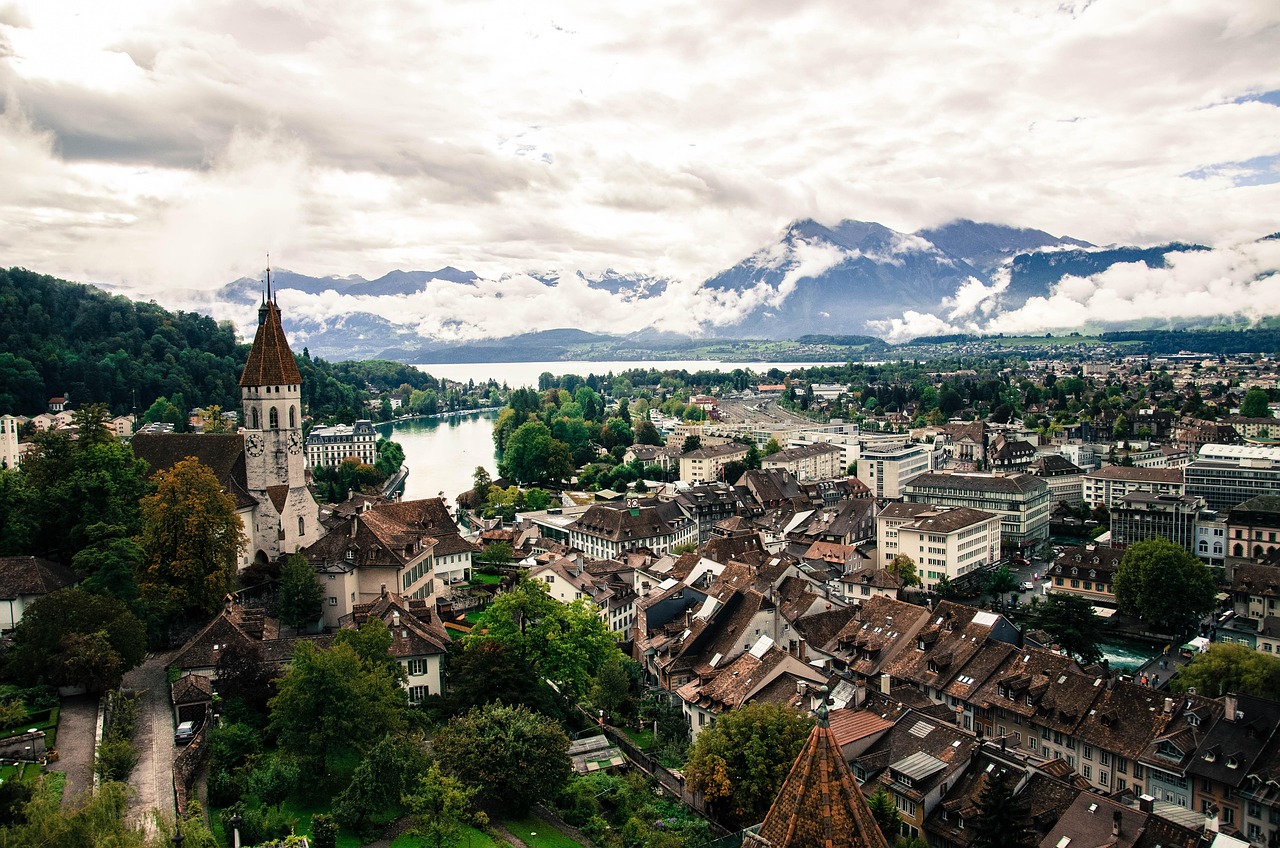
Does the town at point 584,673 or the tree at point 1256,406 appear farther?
the tree at point 1256,406

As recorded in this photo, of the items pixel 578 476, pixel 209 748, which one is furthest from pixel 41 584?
pixel 578 476

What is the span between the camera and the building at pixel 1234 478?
58350mm

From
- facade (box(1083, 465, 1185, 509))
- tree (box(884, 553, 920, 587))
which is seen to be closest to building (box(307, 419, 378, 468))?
tree (box(884, 553, 920, 587))

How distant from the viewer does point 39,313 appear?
7769cm

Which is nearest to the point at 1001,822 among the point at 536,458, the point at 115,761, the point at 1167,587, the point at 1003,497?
the point at 115,761

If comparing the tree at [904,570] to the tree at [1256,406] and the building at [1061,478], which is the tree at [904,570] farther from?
the tree at [1256,406]

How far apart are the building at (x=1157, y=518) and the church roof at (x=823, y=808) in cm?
5195

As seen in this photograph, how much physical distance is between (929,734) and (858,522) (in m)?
34.7

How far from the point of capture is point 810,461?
9019 cm

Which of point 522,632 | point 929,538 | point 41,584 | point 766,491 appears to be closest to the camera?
point 41,584

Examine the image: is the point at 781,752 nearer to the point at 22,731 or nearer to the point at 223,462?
the point at 22,731

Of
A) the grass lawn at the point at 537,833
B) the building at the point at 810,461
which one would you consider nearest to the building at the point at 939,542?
the building at the point at 810,461

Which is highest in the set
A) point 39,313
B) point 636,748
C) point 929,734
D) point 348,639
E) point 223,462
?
point 39,313

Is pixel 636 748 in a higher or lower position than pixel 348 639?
lower
